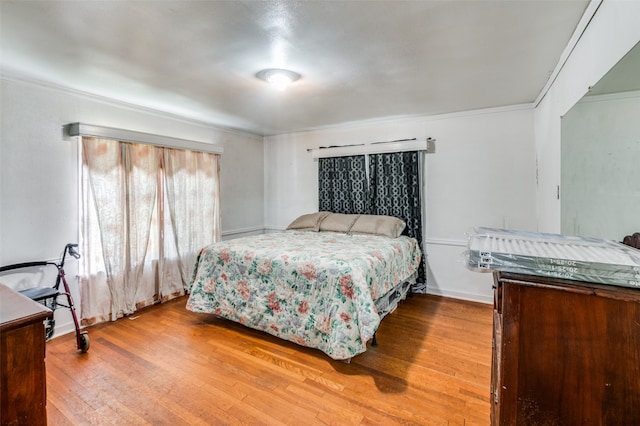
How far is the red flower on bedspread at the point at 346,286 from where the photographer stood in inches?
87.5

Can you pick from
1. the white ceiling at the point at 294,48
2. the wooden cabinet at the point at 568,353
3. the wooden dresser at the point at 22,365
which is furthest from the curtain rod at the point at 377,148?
the wooden dresser at the point at 22,365

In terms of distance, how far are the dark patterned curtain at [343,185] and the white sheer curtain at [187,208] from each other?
1.56 m

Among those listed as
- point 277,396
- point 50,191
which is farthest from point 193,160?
point 277,396

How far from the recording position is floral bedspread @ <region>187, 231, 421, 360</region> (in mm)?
2213

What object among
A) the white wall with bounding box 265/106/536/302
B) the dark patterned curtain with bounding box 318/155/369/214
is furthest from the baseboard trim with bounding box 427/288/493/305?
the dark patterned curtain with bounding box 318/155/369/214

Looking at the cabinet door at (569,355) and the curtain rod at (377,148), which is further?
the curtain rod at (377,148)

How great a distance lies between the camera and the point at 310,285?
7.95 ft

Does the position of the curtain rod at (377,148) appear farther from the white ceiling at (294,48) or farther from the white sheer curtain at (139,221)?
the white sheer curtain at (139,221)

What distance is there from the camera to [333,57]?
2.12 metres

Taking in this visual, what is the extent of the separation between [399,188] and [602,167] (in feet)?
7.68

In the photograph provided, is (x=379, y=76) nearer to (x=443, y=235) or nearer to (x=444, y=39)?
(x=444, y=39)

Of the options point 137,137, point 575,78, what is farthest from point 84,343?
point 575,78

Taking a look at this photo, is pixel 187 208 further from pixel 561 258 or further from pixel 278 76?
pixel 561 258

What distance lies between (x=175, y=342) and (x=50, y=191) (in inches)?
72.0
